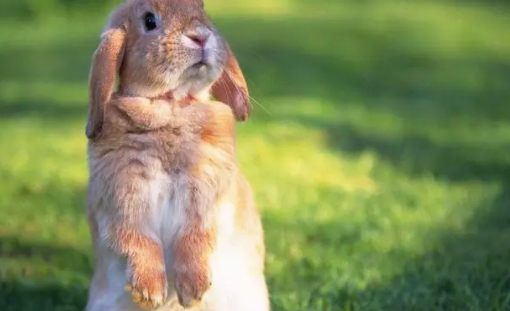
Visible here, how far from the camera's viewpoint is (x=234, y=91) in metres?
4.01

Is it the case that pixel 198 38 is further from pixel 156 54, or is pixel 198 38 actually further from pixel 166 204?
pixel 166 204

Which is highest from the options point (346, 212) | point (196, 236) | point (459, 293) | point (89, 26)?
point (196, 236)

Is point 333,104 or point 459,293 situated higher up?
point 459,293

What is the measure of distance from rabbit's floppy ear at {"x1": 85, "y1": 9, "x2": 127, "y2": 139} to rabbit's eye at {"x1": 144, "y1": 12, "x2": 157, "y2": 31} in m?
0.09

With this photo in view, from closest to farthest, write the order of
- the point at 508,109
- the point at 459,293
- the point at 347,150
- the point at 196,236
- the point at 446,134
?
the point at 196,236, the point at 459,293, the point at 347,150, the point at 446,134, the point at 508,109

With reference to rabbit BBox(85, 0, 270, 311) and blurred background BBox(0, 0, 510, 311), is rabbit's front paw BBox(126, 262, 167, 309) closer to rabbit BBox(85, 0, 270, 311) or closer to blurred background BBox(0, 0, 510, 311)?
rabbit BBox(85, 0, 270, 311)

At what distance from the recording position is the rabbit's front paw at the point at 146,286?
3650mm

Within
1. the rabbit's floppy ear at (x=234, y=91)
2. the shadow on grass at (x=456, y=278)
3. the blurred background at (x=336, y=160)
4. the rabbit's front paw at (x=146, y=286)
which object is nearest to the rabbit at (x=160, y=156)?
the rabbit's front paw at (x=146, y=286)

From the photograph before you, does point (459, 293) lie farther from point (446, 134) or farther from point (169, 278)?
point (446, 134)

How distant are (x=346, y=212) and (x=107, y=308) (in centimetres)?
318

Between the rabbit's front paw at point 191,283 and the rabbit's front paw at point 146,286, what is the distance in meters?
0.06

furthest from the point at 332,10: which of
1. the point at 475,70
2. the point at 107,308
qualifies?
the point at 107,308

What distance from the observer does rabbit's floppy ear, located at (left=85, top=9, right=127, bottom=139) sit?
3709 mm

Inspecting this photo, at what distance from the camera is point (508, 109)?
414 inches
